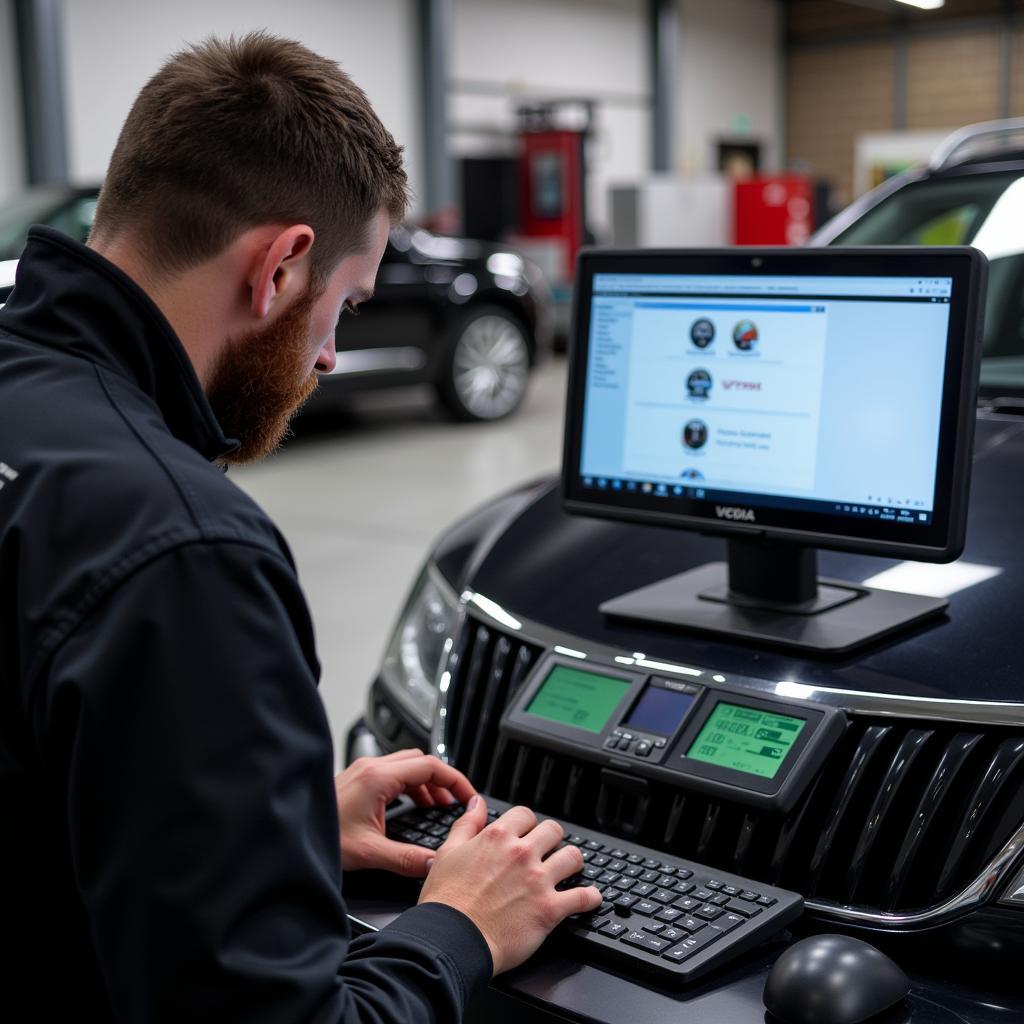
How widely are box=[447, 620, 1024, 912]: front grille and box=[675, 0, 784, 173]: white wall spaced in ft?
51.3

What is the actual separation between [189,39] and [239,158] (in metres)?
9.71

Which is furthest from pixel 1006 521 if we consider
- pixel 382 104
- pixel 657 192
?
pixel 382 104

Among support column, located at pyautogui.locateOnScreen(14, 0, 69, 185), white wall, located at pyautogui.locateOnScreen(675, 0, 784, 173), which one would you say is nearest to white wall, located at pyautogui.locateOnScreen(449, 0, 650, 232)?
white wall, located at pyautogui.locateOnScreen(675, 0, 784, 173)

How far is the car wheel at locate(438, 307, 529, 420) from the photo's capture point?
8.14 metres

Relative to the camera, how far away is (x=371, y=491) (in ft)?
21.5

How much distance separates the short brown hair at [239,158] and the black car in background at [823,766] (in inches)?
27.5

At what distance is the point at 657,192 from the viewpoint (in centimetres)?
1173

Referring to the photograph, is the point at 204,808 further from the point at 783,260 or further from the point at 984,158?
the point at 984,158

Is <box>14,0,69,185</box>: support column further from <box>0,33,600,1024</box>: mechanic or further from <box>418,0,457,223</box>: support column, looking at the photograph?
<box>0,33,600,1024</box>: mechanic

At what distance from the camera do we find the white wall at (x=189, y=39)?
35.2 feet

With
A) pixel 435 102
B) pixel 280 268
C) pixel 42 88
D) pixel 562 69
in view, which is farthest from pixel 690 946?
pixel 562 69

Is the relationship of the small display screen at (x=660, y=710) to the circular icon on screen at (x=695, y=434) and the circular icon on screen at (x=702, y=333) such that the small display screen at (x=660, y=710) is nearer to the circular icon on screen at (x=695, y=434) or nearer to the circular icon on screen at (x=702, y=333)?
the circular icon on screen at (x=695, y=434)

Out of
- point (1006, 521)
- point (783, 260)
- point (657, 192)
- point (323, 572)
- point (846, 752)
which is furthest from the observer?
point (657, 192)

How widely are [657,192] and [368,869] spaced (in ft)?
35.4
